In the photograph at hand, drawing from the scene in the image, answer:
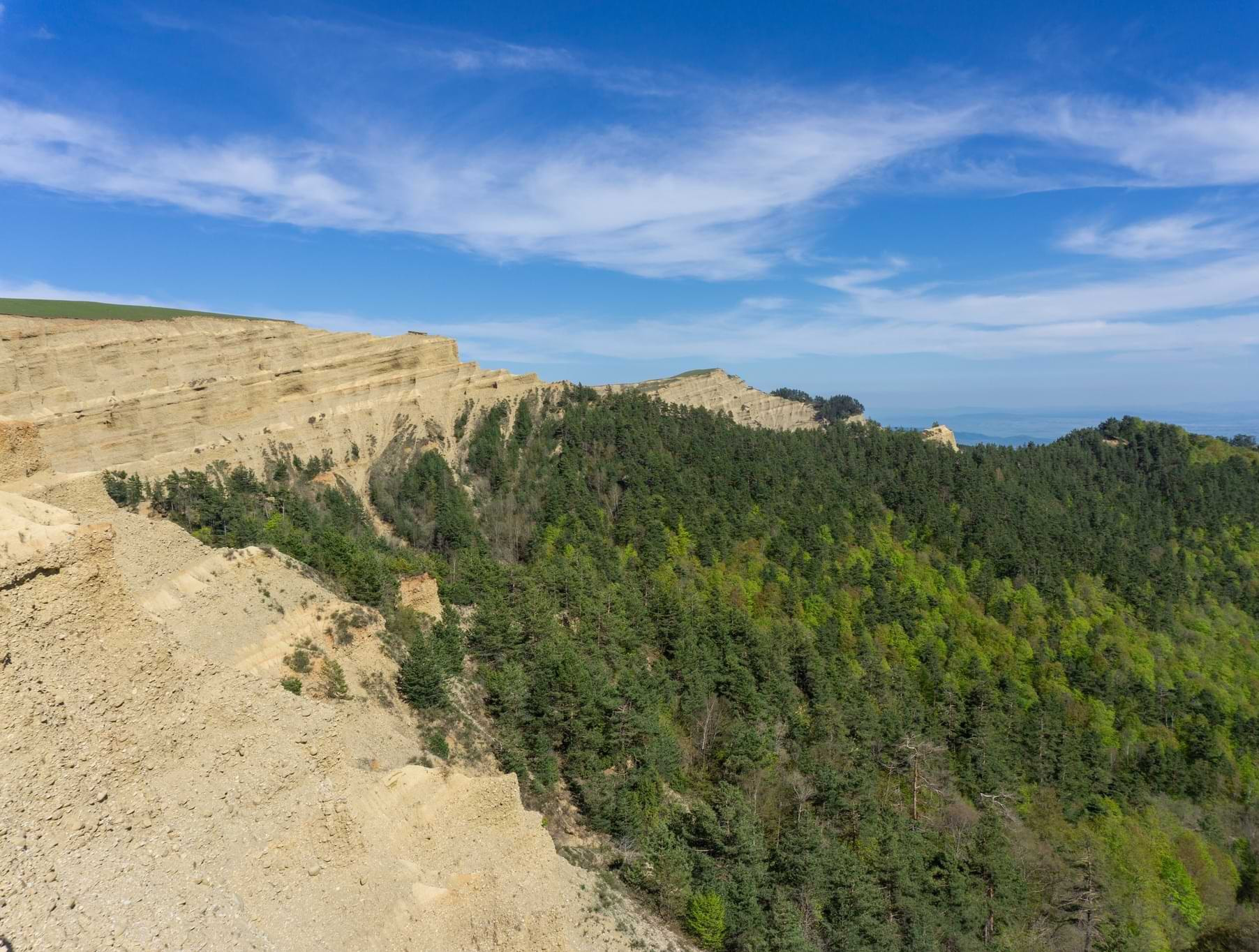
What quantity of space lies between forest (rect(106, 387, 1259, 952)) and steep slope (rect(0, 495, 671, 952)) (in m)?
10.2

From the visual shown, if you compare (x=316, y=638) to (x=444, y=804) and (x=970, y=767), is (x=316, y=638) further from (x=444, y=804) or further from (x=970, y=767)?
(x=970, y=767)

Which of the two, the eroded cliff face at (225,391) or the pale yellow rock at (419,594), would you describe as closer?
the pale yellow rock at (419,594)

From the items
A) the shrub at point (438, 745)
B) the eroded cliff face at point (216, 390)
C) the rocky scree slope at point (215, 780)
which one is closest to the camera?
the rocky scree slope at point (215, 780)

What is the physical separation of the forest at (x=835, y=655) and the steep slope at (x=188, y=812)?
10.2 meters

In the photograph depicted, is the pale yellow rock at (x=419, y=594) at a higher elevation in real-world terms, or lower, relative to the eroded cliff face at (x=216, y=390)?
lower

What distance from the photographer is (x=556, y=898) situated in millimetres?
20266

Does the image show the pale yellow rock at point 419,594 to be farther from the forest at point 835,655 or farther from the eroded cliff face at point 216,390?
the eroded cliff face at point 216,390

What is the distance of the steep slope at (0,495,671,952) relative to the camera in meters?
10.5

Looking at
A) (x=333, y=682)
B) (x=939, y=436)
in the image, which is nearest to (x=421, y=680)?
(x=333, y=682)

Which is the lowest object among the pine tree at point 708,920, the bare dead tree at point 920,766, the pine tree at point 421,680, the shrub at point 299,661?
the bare dead tree at point 920,766

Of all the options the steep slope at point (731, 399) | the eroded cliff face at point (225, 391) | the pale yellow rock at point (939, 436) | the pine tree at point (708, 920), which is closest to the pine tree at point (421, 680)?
the pine tree at point (708, 920)

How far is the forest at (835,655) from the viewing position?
3016 centimetres

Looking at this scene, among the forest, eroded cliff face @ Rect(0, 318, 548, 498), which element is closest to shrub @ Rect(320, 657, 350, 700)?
the forest

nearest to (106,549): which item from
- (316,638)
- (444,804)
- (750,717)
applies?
(444,804)
